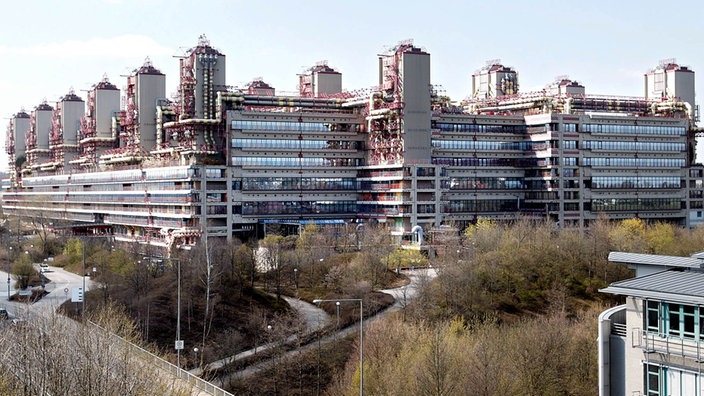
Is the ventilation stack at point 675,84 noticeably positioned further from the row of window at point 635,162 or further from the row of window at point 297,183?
the row of window at point 297,183

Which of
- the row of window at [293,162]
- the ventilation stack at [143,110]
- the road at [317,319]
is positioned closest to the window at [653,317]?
the road at [317,319]

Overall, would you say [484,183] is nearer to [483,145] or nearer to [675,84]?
[483,145]

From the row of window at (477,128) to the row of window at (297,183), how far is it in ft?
54.5

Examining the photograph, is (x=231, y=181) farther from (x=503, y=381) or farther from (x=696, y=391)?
(x=696, y=391)

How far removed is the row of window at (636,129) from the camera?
15125cm

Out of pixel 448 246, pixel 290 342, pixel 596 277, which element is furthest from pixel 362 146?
pixel 290 342

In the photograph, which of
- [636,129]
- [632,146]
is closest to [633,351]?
[632,146]

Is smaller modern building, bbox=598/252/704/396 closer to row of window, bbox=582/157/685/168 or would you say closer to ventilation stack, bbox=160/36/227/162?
ventilation stack, bbox=160/36/227/162

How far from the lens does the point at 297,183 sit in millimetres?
139500

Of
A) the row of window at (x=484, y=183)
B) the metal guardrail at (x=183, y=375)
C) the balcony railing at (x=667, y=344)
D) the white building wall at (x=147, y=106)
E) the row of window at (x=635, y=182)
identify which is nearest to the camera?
the balcony railing at (x=667, y=344)

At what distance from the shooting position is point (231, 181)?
13388 centimetres

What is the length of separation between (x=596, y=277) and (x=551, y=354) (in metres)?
44.4

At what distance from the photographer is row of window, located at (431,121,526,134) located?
5689 inches

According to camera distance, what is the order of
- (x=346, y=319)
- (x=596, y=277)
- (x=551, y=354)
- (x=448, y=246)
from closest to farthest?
(x=551, y=354)
(x=346, y=319)
(x=596, y=277)
(x=448, y=246)
